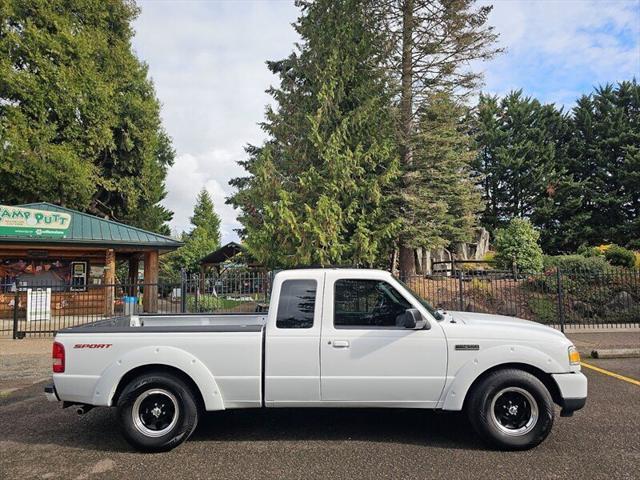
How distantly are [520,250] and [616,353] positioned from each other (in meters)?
8.90

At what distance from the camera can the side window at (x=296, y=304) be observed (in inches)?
186

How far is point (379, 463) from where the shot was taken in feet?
13.5

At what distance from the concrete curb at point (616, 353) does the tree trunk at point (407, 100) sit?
1002 centimetres

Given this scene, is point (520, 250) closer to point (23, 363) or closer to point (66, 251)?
point (23, 363)

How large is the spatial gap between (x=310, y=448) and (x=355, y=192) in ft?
43.1

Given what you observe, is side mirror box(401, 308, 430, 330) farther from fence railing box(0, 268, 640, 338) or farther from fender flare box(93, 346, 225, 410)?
fence railing box(0, 268, 640, 338)

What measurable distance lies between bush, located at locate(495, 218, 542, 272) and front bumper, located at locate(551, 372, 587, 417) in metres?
14.0

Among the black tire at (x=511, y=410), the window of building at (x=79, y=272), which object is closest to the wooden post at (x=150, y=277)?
the window of building at (x=79, y=272)

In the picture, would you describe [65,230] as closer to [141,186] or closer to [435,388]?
[141,186]

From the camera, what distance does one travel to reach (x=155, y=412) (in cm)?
459

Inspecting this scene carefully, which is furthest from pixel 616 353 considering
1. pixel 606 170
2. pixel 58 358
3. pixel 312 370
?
pixel 606 170

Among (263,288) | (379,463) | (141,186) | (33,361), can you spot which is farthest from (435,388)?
(141,186)

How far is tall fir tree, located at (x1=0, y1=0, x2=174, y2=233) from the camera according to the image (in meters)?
26.4

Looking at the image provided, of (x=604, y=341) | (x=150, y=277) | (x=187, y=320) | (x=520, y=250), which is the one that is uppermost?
(x=520, y=250)
